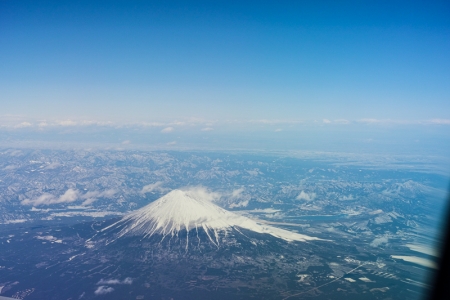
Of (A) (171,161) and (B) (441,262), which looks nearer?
(B) (441,262)

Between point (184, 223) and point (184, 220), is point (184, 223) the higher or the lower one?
the lower one

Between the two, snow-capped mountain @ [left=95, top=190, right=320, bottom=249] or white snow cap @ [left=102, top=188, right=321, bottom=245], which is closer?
snow-capped mountain @ [left=95, top=190, right=320, bottom=249]

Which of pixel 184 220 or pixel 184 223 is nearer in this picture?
pixel 184 223

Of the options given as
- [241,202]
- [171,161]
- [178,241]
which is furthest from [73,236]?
[171,161]

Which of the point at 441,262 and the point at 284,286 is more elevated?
the point at 441,262

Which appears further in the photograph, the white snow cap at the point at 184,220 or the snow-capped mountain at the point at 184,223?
the white snow cap at the point at 184,220

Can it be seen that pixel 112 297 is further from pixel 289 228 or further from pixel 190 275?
pixel 289 228
